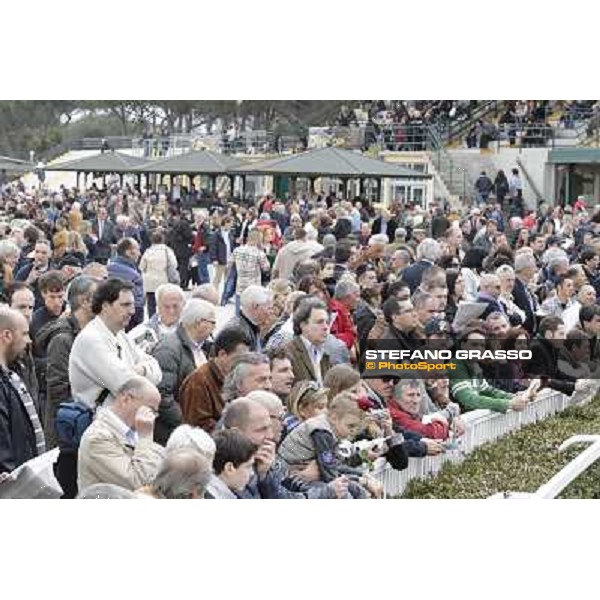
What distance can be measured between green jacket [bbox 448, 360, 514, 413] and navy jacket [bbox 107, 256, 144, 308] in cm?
205

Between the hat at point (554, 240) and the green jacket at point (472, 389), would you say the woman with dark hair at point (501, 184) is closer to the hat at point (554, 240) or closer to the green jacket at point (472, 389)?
the hat at point (554, 240)

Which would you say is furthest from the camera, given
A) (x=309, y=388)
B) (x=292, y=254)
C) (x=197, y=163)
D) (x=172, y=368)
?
(x=292, y=254)

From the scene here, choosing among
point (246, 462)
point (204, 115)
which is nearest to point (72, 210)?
point (204, 115)

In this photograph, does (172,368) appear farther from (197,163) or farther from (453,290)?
(453,290)

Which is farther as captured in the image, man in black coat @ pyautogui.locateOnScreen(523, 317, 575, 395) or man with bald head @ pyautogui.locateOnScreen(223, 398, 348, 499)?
man in black coat @ pyautogui.locateOnScreen(523, 317, 575, 395)

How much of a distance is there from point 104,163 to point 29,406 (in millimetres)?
1638

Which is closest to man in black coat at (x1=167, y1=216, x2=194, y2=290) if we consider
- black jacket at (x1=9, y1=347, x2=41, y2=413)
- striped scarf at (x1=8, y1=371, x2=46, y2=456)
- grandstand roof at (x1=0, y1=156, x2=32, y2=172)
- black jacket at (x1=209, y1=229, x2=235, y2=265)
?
black jacket at (x1=209, y1=229, x2=235, y2=265)

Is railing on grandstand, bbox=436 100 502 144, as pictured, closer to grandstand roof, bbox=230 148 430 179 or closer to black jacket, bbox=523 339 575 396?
grandstand roof, bbox=230 148 430 179

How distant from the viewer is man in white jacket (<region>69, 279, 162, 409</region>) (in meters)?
6.45

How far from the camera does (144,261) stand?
33.0ft

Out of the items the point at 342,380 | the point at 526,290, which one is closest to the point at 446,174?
the point at 526,290

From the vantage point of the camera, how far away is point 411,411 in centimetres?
726

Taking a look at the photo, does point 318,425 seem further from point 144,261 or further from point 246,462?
point 144,261

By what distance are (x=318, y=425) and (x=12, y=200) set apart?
115 inches
